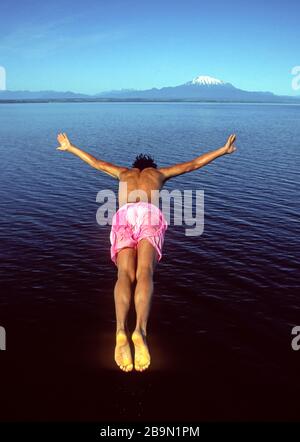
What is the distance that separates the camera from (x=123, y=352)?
8508 millimetres

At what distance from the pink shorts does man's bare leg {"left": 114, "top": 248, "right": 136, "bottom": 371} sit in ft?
1.63

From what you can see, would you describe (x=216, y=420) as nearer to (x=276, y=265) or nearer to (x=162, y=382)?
(x=162, y=382)

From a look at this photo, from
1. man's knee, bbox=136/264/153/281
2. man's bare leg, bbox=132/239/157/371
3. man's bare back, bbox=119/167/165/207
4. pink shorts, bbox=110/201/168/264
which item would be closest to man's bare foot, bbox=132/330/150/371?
man's bare leg, bbox=132/239/157/371

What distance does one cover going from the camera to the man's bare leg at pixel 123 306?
8539 millimetres

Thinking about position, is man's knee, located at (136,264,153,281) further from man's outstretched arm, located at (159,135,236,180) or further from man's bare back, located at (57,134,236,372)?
man's outstretched arm, located at (159,135,236,180)

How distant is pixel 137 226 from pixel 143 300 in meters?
2.03

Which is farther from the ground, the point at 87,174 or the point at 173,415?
the point at 87,174

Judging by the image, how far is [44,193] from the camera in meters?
37.4

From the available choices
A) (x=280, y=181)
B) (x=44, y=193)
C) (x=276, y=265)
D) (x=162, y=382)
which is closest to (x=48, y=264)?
(x=162, y=382)

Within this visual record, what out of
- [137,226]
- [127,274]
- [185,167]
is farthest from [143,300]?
[185,167]

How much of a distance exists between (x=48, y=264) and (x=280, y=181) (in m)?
30.5

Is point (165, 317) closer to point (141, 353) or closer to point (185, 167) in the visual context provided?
point (185, 167)

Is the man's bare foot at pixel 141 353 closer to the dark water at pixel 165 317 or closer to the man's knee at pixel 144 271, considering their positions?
the man's knee at pixel 144 271

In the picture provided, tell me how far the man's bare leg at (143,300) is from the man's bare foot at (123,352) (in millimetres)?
163
